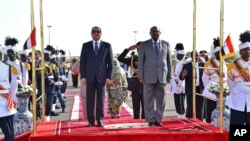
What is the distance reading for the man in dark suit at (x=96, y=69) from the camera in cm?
902

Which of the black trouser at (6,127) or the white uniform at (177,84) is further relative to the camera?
A: the white uniform at (177,84)

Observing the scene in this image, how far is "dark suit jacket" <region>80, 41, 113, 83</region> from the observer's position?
9.02 metres

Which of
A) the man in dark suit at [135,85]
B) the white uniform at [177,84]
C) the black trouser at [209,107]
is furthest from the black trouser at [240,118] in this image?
the white uniform at [177,84]

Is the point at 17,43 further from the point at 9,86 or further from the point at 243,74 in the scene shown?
the point at 243,74

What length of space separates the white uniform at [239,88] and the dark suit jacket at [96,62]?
2370 mm

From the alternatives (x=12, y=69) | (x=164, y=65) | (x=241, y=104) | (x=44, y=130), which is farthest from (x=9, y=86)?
(x=241, y=104)

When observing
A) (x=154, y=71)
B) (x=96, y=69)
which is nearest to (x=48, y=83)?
(x=96, y=69)

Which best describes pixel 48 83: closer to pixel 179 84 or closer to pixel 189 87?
pixel 179 84

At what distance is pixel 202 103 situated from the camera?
39.5 ft

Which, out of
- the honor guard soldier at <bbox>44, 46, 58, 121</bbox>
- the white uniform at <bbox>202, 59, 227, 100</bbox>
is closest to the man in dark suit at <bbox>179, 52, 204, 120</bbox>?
the white uniform at <bbox>202, 59, 227, 100</bbox>

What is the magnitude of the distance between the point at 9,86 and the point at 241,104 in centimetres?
378

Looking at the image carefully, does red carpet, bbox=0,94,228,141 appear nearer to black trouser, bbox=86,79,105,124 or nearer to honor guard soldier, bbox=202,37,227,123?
black trouser, bbox=86,79,105,124

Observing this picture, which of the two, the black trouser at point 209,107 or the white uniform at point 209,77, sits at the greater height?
the white uniform at point 209,77

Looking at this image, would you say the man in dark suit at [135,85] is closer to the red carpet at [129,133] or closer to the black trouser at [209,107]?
the black trouser at [209,107]
